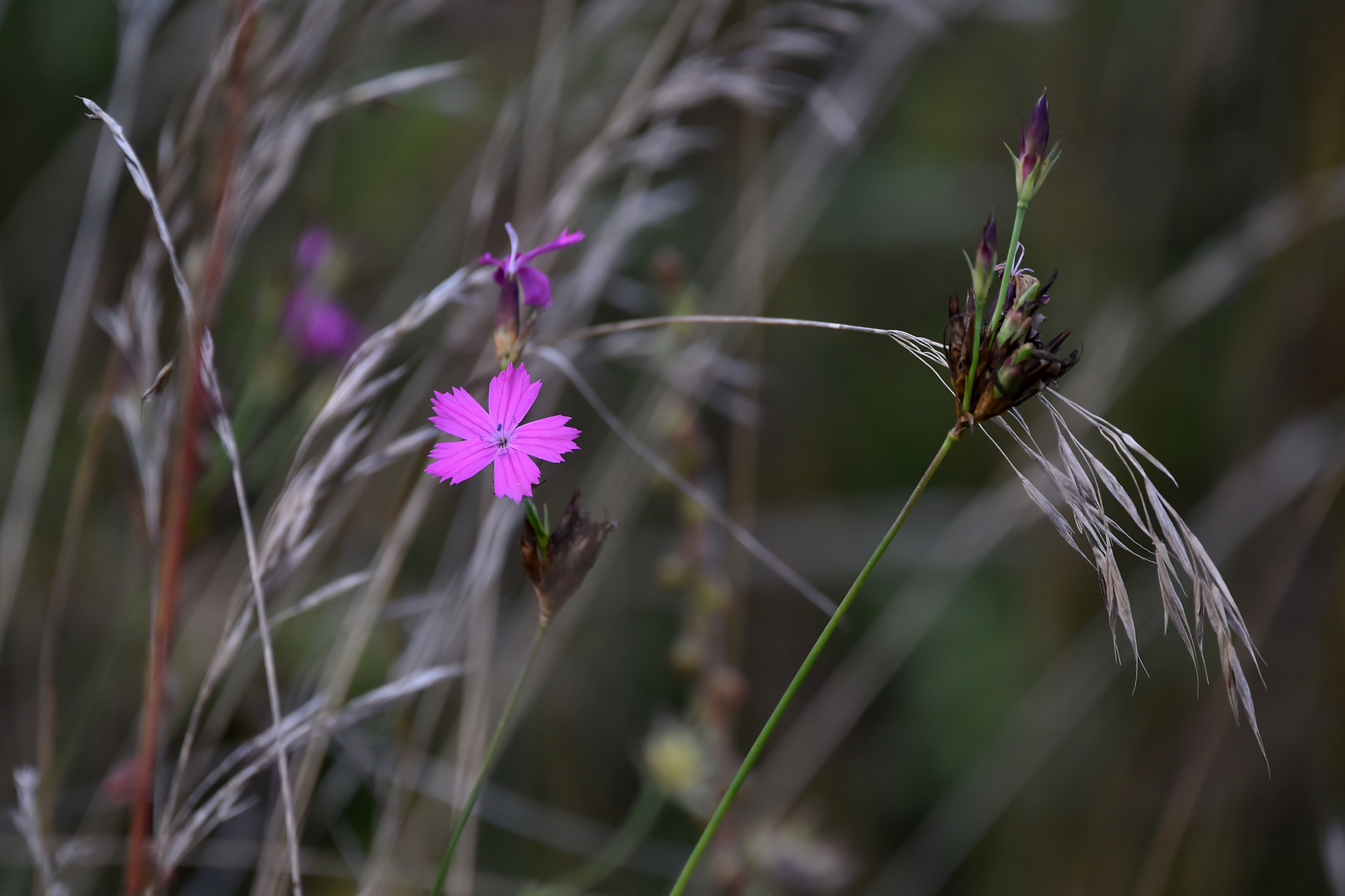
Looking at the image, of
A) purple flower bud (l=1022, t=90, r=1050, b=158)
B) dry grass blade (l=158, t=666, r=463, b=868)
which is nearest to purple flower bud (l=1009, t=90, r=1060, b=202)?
purple flower bud (l=1022, t=90, r=1050, b=158)

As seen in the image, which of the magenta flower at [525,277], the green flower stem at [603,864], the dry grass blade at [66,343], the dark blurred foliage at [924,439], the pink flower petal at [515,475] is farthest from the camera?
the dark blurred foliage at [924,439]

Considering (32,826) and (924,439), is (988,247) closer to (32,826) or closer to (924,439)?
(32,826)

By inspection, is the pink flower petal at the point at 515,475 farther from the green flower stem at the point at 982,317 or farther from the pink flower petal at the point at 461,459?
the green flower stem at the point at 982,317

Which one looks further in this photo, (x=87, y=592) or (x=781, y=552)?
(x=781, y=552)

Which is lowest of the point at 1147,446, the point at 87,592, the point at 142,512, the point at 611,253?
the point at 87,592

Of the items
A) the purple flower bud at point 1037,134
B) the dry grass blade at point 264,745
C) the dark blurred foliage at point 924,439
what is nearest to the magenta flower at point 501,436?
the dry grass blade at point 264,745

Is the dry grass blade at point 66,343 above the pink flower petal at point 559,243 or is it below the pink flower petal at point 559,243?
below

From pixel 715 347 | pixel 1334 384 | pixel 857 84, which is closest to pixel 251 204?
pixel 715 347

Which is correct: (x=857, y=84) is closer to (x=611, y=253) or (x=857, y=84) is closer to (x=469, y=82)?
(x=611, y=253)
